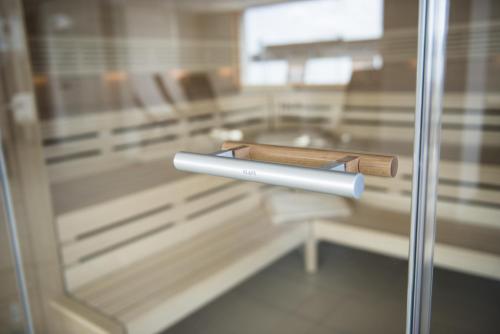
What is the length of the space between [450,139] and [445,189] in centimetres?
29

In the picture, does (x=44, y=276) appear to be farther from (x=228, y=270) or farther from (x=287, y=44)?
(x=287, y=44)

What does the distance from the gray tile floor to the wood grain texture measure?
2.18 ft

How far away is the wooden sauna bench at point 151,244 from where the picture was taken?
74.2 inches

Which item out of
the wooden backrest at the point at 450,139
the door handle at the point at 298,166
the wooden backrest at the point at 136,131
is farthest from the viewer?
the wooden backrest at the point at 136,131

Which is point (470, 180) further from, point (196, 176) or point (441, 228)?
point (196, 176)

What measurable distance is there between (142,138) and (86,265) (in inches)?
45.5

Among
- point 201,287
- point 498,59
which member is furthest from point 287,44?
point 201,287

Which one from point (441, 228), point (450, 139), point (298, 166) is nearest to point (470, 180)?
point (450, 139)

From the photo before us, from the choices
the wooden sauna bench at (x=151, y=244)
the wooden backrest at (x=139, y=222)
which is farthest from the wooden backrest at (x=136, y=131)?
the wooden backrest at (x=139, y=222)

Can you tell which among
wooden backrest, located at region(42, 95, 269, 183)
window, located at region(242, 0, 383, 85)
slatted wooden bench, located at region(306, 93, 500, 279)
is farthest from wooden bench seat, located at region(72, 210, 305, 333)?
window, located at region(242, 0, 383, 85)

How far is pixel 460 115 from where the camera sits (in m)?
2.29

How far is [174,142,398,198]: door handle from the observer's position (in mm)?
792

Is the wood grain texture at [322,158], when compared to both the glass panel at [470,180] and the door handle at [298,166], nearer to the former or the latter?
the door handle at [298,166]

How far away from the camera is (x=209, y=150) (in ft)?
4.44
